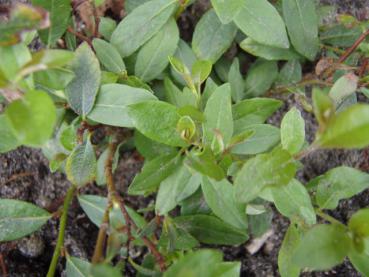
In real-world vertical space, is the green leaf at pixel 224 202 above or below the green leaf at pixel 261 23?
below

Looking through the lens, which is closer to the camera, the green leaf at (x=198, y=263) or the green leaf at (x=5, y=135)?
the green leaf at (x=198, y=263)

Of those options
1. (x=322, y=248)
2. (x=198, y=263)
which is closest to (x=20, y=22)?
(x=198, y=263)

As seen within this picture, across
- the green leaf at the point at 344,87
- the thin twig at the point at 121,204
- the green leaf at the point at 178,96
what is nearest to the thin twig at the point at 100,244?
the thin twig at the point at 121,204

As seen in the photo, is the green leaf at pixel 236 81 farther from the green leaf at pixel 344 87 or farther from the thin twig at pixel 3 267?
the thin twig at pixel 3 267

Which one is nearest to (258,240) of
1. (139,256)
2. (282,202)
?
(139,256)

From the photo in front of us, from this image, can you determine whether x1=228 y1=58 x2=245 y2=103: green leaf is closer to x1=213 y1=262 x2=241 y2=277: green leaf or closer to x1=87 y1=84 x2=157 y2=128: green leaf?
x1=87 y1=84 x2=157 y2=128: green leaf

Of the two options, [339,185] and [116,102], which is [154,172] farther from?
[339,185]

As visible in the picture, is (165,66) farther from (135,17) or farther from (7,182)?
(7,182)
